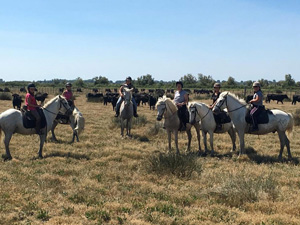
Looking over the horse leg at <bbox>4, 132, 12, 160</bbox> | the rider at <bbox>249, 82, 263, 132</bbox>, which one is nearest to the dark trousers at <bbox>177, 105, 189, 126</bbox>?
the rider at <bbox>249, 82, 263, 132</bbox>

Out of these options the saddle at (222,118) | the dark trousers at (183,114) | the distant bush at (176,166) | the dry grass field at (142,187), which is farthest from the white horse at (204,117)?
the distant bush at (176,166)

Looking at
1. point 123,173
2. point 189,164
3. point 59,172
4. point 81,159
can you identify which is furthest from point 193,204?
point 81,159

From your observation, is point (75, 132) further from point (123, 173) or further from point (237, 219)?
point (237, 219)

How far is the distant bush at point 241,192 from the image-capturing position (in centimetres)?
576

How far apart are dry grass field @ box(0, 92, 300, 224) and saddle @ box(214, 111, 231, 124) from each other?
1.18 metres

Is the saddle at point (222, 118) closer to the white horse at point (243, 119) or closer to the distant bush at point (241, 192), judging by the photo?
the white horse at point (243, 119)

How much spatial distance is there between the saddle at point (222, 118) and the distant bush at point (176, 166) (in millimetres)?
2807

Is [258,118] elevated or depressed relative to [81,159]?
elevated

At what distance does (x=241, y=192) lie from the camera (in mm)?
5852

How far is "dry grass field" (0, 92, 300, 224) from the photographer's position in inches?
200

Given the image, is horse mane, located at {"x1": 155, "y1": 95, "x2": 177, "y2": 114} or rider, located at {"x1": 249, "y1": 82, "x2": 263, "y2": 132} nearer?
rider, located at {"x1": 249, "y1": 82, "x2": 263, "y2": 132}

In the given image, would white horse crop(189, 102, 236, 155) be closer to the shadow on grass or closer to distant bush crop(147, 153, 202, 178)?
distant bush crop(147, 153, 202, 178)

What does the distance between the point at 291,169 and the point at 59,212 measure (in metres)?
6.41

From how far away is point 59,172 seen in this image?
24.8 feet
